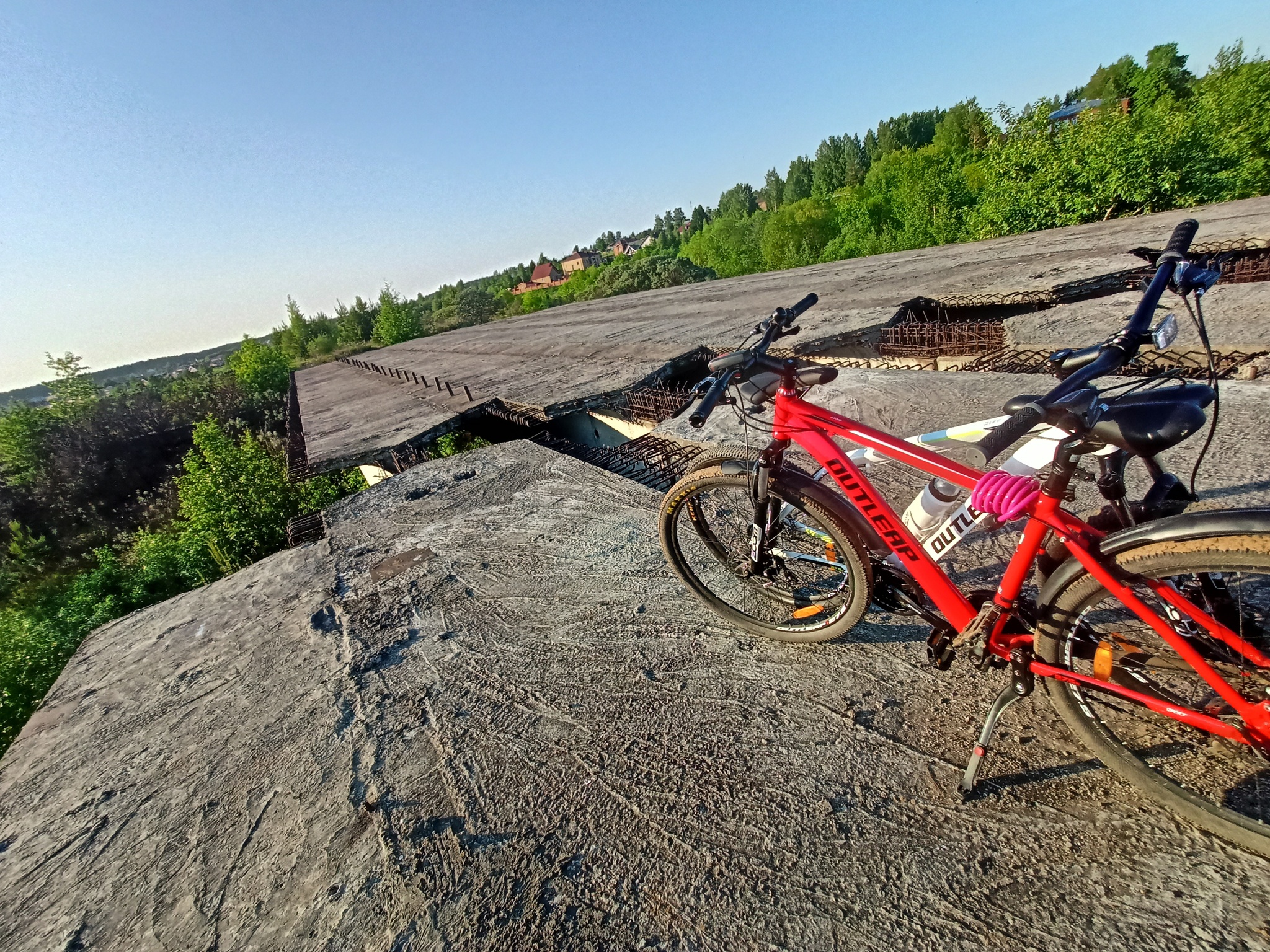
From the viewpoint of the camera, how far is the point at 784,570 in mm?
2562

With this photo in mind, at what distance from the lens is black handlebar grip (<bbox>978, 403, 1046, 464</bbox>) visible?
1.46 m

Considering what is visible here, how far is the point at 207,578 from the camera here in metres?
11.4

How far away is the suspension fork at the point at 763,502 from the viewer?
7.32 feet

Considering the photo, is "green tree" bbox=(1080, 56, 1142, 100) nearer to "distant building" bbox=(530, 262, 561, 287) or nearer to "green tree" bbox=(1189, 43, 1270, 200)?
"green tree" bbox=(1189, 43, 1270, 200)

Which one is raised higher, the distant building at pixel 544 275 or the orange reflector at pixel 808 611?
the distant building at pixel 544 275

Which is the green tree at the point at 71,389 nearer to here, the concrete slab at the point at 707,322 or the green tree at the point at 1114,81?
the concrete slab at the point at 707,322

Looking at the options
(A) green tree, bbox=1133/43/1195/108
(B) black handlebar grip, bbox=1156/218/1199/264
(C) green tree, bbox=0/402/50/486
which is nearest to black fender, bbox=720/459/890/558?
(B) black handlebar grip, bbox=1156/218/1199/264

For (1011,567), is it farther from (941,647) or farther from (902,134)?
(902,134)

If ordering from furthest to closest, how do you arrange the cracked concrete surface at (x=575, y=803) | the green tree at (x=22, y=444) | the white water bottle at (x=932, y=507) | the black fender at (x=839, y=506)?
the green tree at (x=22, y=444), the black fender at (x=839, y=506), the white water bottle at (x=932, y=507), the cracked concrete surface at (x=575, y=803)

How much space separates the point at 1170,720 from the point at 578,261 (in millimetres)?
135258

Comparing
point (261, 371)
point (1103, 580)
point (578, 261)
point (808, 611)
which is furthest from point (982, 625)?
point (578, 261)

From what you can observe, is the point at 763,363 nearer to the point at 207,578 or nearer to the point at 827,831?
the point at 827,831

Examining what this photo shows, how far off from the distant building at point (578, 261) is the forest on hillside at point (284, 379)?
2748 inches

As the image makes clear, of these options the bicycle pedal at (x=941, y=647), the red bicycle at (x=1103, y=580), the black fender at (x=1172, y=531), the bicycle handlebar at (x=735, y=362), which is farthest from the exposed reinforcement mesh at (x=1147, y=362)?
the black fender at (x=1172, y=531)
